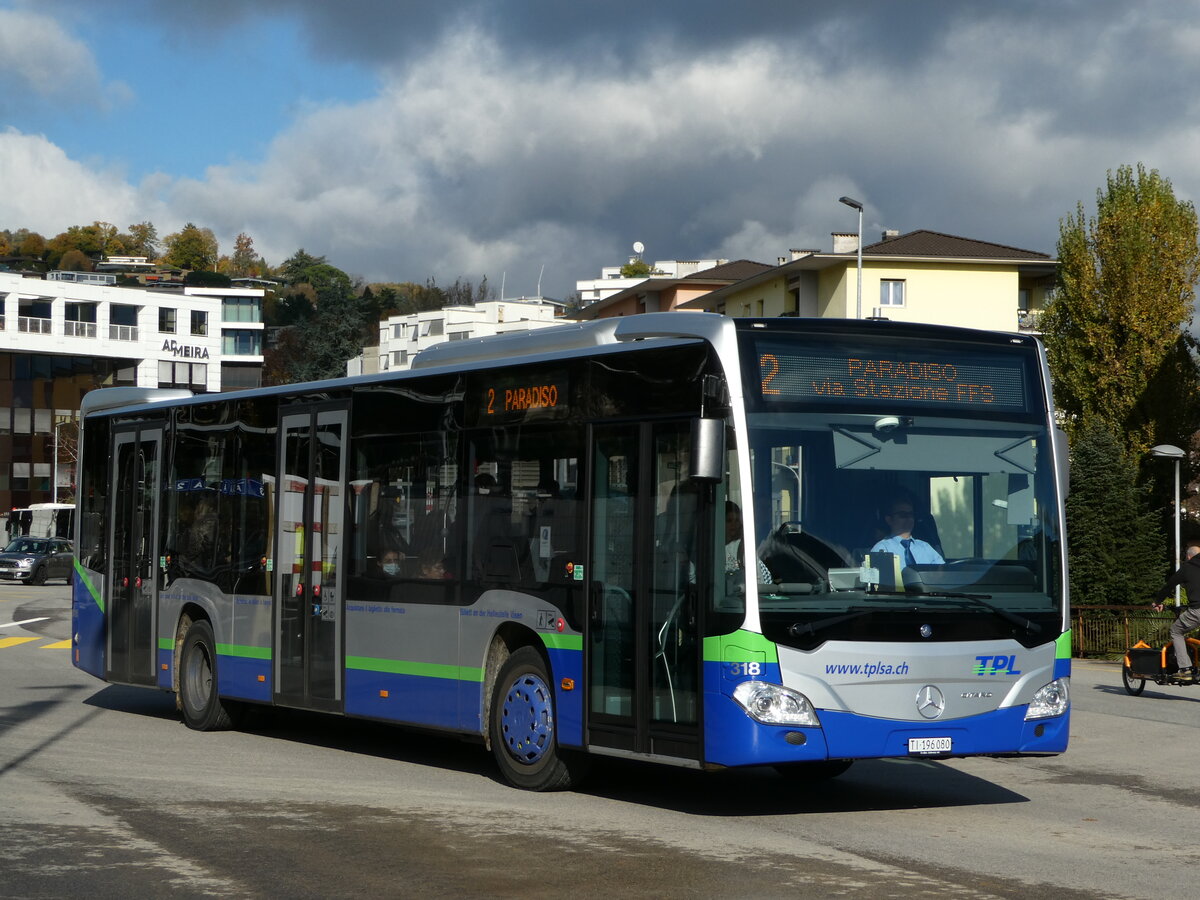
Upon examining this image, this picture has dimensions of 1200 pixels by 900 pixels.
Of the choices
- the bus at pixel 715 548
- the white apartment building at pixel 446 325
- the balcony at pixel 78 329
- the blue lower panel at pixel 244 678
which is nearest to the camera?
the bus at pixel 715 548

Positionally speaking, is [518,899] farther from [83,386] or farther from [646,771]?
[83,386]

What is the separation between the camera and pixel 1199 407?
4922 centimetres

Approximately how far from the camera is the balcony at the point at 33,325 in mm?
99438

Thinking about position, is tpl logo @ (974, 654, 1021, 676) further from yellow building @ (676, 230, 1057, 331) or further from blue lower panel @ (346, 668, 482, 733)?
yellow building @ (676, 230, 1057, 331)

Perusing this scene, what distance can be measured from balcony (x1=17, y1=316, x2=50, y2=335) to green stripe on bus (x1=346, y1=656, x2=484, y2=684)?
302 ft

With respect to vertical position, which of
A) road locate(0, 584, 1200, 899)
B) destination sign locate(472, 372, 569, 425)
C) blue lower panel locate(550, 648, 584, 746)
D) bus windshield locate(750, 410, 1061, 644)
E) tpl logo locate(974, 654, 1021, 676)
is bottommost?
road locate(0, 584, 1200, 899)

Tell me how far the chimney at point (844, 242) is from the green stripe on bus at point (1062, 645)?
61673mm

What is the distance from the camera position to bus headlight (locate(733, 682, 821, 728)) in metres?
9.80

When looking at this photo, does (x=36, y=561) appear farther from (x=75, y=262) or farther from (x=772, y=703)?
(x=75, y=262)

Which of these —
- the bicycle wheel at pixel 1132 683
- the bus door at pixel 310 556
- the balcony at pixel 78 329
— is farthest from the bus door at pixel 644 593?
the balcony at pixel 78 329

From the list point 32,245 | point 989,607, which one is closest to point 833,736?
point 989,607

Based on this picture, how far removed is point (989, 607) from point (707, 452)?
211 cm

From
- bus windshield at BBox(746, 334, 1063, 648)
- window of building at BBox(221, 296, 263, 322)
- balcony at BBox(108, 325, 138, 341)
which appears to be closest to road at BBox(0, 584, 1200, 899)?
bus windshield at BBox(746, 334, 1063, 648)

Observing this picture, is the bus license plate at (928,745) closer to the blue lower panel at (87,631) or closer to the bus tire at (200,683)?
the bus tire at (200,683)
